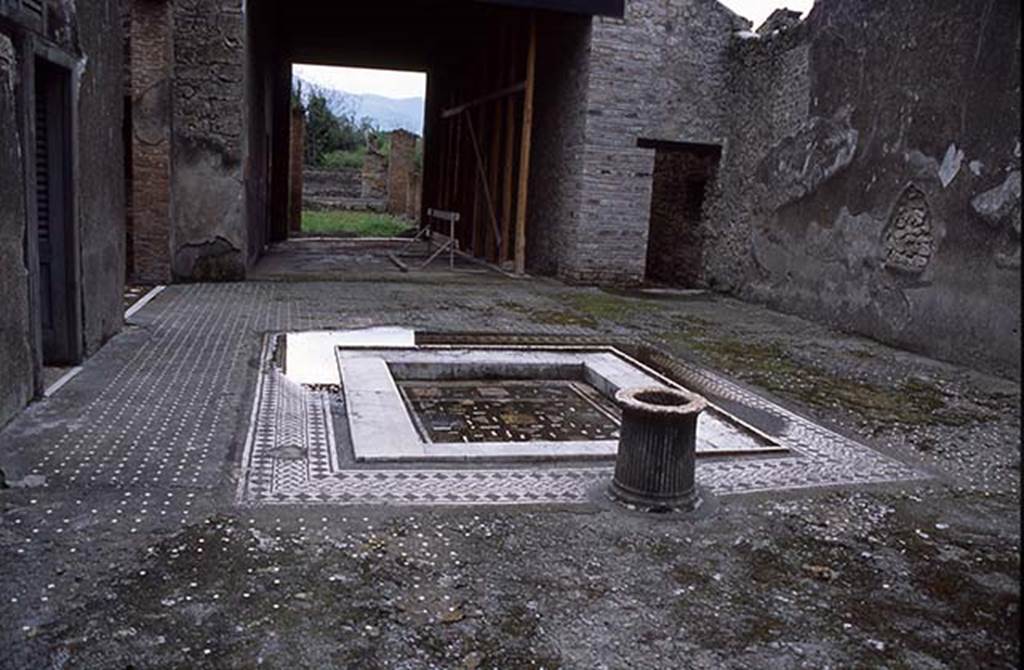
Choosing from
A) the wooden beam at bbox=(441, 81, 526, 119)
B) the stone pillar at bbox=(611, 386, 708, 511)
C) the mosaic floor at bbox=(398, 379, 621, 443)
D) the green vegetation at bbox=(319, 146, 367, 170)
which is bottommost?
the mosaic floor at bbox=(398, 379, 621, 443)

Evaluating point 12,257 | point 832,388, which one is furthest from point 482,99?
point 12,257

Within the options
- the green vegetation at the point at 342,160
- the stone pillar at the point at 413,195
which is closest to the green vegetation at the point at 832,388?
the stone pillar at the point at 413,195

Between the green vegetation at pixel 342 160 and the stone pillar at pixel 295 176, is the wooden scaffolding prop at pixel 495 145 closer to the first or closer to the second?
the stone pillar at pixel 295 176

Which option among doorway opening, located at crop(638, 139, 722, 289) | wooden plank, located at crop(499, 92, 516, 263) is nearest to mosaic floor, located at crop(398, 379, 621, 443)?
doorway opening, located at crop(638, 139, 722, 289)

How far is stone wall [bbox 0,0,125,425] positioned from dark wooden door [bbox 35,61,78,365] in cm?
6

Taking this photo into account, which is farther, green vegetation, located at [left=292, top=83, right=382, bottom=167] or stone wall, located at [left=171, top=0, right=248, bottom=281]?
green vegetation, located at [left=292, top=83, right=382, bottom=167]

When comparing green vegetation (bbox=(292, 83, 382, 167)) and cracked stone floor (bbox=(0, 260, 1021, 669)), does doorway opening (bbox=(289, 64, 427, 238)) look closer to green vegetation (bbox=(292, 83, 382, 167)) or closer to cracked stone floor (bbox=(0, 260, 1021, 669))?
green vegetation (bbox=(292, 83, 382, 167))

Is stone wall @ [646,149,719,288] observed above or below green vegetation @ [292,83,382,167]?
below

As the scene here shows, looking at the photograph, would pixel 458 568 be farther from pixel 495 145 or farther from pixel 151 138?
pixel 495 145

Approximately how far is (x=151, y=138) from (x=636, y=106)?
6.29 meters

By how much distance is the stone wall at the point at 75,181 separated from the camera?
4.22 meters

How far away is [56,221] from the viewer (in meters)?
5.36

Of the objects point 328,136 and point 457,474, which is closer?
point 457,474

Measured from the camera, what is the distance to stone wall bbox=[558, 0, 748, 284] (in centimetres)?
1159
